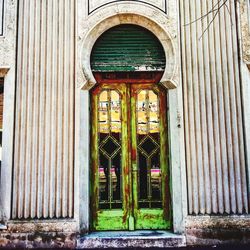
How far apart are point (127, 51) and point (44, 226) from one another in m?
3.43

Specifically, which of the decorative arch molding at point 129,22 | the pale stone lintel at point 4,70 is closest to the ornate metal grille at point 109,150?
the decorative arch molding at point 129,22

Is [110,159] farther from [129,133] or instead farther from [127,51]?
[127,51]

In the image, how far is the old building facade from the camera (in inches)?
226

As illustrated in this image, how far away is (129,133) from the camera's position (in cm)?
624

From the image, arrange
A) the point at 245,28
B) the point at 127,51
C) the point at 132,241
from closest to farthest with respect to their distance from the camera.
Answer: the point at 132,241, the point at 245,28, the point at 127,51

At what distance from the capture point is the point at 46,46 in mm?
6082


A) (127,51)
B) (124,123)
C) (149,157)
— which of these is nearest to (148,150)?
(149,157)

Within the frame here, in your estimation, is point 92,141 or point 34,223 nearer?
point 34,223

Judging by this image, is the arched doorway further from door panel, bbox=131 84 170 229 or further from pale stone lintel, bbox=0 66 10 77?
pale stone lintel, bbox=0 66 10 77

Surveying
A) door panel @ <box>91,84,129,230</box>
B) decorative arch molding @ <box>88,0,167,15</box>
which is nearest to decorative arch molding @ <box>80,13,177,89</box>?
decorative arch molding @ <box>88,0,167,15</box>

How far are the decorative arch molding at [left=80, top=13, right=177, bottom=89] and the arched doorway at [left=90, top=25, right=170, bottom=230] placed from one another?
13 cm

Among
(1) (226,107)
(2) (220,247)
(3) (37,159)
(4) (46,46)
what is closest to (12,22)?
(4) (46,46)

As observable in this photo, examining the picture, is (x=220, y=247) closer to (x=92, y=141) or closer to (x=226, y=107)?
(x=226, y=107)

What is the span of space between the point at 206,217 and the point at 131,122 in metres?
2.13
